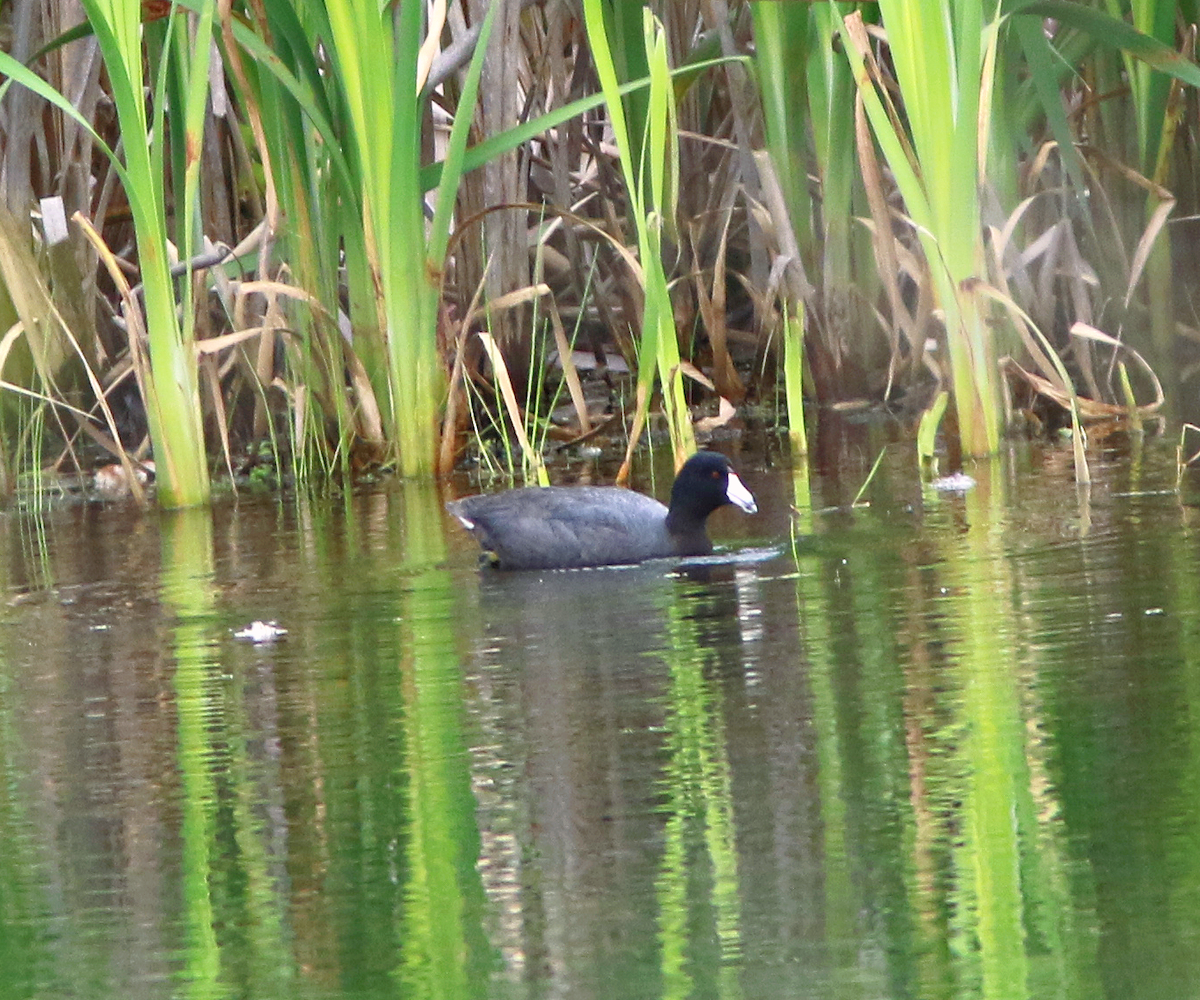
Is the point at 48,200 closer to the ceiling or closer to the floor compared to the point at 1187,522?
closer to the ceiling

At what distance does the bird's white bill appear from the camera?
20.9 ft

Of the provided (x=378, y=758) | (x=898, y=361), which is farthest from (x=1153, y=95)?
(x=378, y=758)

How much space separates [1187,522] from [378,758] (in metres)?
2.69

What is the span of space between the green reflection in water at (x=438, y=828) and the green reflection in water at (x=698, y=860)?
22 centimetres

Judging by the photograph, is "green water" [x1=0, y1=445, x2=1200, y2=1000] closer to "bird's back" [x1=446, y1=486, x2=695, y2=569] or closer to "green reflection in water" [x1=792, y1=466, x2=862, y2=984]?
"green reflection in water" [x1=792, y1=466, x2=862, y2=984]

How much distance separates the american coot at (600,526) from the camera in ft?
21.0

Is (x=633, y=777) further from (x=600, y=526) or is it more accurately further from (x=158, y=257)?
(x=158, y=257)

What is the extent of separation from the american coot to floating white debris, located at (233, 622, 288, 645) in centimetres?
120

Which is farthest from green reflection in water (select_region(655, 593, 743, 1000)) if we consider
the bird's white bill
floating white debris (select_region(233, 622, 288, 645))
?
the bird's white bill

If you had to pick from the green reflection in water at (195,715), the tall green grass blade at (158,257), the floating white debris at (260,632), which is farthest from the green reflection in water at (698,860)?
the tall green grass blade at (158,257)

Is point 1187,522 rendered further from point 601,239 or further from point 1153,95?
point 601,239

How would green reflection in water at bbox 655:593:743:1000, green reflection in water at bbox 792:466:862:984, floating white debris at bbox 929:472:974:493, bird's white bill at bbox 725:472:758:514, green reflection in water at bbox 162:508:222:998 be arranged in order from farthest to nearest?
floating white debris at bbox 929:472:974:493
bird's white bill at bbox 725:472:758:514
green reflection in water at bbox 162:508:222:998
green reflection in water at bbox 792:466:862:984
green reflection in water at bbox 655:593:743:1000

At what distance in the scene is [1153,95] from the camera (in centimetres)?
841

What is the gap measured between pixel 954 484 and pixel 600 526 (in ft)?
3.78
